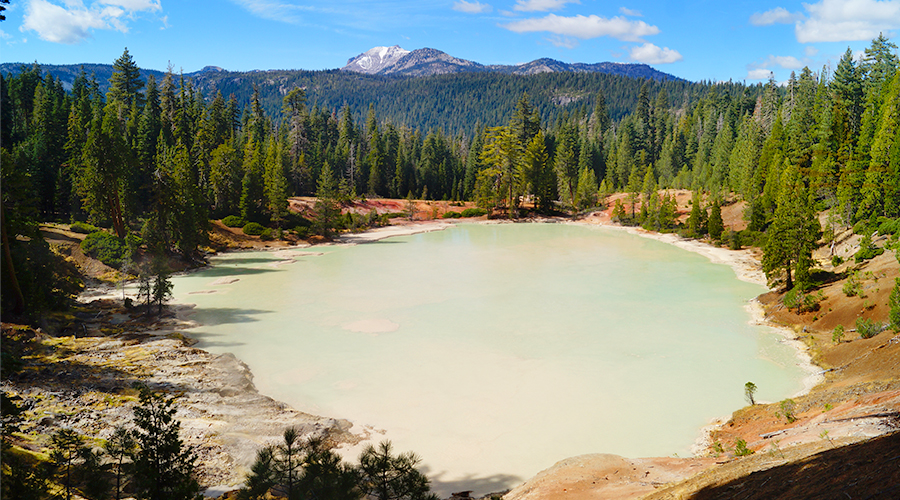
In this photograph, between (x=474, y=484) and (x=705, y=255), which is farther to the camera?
(x=705, y=255)

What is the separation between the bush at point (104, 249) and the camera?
31.1 meters

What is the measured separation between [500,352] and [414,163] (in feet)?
272

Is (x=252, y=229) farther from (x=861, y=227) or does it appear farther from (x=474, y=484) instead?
(x=861, y=227)

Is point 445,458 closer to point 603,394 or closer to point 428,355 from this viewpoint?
point 603,394

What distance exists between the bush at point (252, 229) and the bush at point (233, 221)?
92 cm

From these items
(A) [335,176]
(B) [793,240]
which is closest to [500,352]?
(B) [793,240]

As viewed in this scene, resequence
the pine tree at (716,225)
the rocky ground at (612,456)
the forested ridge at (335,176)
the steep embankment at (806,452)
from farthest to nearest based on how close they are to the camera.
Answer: the pine tree at (716,225) → the forested ridge at (335,176) → the rocky ground at (612,456) → the steep embankment at (806,452)

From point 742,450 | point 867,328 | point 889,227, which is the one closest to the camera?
point 742,450

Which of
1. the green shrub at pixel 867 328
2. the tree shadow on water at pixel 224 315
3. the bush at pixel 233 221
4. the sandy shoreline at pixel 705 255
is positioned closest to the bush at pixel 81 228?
the sandy shoreline at pixel 705 255

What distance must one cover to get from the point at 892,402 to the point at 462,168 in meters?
96.1

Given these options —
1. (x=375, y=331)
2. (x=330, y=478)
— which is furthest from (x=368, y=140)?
(x=330, y=478)

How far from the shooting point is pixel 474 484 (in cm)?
1060

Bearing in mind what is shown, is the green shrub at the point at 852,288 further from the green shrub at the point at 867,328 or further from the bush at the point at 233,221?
the bush at the point at 233,221

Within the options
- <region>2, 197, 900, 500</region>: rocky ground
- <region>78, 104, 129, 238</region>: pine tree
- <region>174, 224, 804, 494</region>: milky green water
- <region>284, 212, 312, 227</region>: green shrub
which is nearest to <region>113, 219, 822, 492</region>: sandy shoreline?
<region>2, 197, 900, 500</region>: rocky ground
